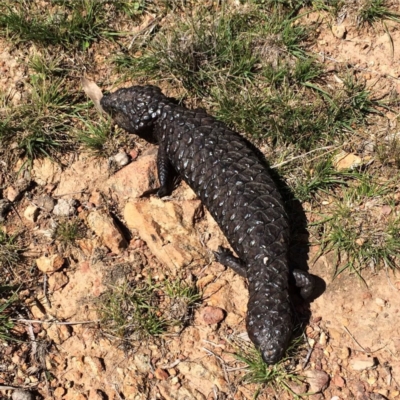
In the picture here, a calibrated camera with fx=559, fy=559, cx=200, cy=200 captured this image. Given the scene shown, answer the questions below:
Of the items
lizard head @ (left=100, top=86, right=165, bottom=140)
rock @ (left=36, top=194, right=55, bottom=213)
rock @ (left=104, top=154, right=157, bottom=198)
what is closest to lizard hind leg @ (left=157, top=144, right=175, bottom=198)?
rock @ (left=104, top=154, right=157, bottom=198)

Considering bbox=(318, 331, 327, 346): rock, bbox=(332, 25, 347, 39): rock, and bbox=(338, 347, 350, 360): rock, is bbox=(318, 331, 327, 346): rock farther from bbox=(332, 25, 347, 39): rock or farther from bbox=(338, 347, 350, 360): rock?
bbox=(332, 25, 347, 39): rock

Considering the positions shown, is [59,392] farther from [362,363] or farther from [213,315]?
[362,363]

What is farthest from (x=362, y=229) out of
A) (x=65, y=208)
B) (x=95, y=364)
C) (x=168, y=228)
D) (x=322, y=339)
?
(x=65, y=208)

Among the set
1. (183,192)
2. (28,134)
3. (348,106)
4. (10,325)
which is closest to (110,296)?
(10,325)

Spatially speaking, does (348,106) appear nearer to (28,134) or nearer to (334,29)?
(334,29)

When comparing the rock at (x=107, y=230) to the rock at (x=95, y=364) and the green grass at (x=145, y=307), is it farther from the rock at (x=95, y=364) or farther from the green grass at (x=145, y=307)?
the rock at (x=95, y=364)
